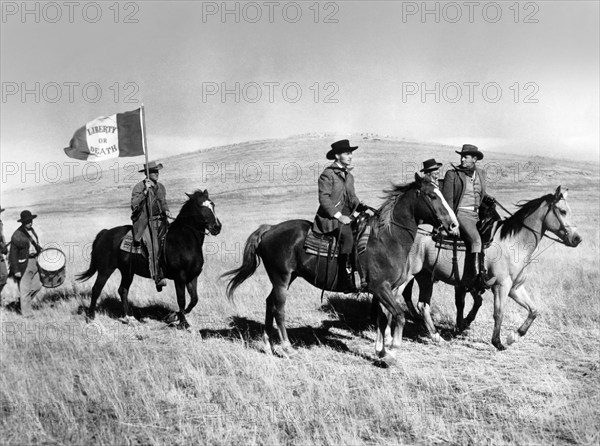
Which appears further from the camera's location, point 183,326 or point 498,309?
point 183,326

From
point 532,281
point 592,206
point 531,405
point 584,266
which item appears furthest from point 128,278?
point 592,206

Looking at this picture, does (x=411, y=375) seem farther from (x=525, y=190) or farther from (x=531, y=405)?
(x=525, y=190)

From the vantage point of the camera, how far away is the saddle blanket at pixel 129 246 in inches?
443

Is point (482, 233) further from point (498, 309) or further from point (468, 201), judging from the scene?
point (498, 309)

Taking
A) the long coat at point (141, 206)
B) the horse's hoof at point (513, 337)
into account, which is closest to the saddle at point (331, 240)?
the horse's hoof at point (513, 337)

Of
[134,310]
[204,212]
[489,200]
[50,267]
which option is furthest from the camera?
[134,310]

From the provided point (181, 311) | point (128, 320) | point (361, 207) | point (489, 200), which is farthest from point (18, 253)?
point (489, 200)

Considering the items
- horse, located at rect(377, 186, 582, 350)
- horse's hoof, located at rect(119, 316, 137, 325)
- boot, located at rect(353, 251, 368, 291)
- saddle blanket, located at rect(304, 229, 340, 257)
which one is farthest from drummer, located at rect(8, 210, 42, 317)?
horse, located at rect(377, 186, 582, 350)

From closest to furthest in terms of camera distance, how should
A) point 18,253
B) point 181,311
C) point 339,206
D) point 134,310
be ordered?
point 339,206, point 181,311, point 18,253, point 134,310

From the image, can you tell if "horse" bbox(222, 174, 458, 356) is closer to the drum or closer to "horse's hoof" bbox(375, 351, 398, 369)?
"horse's hoof" bbox(375, 351, 398, 369)

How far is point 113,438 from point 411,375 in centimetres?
405

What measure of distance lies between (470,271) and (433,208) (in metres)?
2.15

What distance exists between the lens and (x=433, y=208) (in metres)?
8.05

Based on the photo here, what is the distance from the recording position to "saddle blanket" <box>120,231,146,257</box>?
11.2 m
